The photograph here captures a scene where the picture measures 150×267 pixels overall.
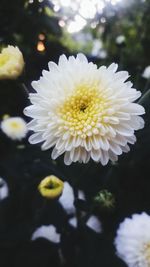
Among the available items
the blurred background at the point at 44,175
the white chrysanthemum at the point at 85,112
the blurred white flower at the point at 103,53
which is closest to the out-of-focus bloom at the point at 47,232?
the blurred background at the point at 44,175

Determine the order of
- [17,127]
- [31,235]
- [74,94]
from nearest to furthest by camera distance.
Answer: [74,94] < [31,235] < [17,127]

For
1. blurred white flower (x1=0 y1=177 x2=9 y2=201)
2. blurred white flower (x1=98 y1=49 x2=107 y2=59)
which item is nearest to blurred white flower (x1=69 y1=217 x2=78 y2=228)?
blurred white flower (x1=0 y1=177 x2=9 y2=201)

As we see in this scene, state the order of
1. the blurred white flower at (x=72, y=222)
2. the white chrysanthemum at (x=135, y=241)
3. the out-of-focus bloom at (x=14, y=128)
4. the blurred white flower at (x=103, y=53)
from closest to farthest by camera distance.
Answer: the white chrysanthemum at (x=135, y=241) → the blurred white flower at (x=72, y=222) → the out-of-focus bloom at (x=14, y=128) → the blurred white flower at (x=103, y=53)

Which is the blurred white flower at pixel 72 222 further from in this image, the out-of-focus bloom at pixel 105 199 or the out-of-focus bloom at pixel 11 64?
the out-of-focus bloom at pixel 11 64

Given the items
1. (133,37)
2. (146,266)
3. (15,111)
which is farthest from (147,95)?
(133,37)

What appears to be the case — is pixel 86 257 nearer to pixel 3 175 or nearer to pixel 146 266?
pixel 146 266

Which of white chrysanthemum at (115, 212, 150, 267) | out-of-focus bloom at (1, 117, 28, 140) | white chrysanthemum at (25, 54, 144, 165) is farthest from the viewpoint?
out-of-focus bloom at (1, 117, 28, 140)

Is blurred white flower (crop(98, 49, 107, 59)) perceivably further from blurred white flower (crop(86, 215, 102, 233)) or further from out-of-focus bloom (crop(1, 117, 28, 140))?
blurred white flower (crop(86, 215, 102, 233))
